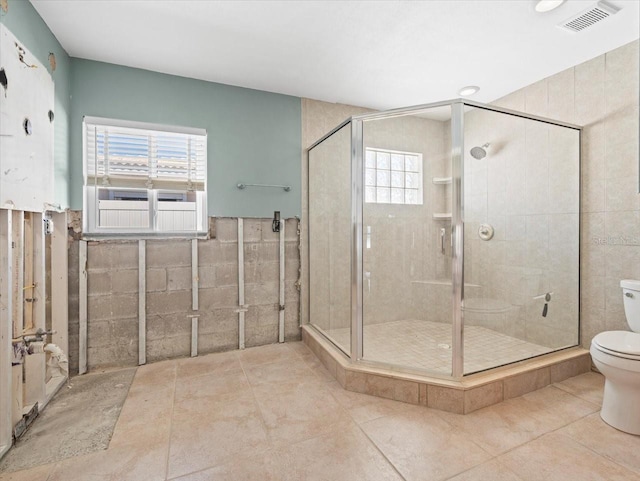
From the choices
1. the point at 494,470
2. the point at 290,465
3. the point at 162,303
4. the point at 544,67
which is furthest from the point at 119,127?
the point at 544,67

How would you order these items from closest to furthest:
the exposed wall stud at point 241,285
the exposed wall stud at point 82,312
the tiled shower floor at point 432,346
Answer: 1. the tiled shower floor at point 432,346
2. the exposed wall stud at point 82,312
3. the exposed wall stud at point 241,285

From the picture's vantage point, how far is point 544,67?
97.9 inches

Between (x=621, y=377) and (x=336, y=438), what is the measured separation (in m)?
1.62

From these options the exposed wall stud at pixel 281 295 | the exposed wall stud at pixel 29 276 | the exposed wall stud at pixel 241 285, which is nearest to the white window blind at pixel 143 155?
the exposed wall stud at pixel 241 285

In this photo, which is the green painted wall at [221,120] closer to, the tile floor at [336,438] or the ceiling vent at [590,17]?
the tile floor at [336,438]

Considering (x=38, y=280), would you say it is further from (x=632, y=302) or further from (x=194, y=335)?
(x=632, y=302)

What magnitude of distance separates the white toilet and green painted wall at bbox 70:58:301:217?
2.47m

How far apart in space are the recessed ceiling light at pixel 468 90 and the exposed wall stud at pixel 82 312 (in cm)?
362

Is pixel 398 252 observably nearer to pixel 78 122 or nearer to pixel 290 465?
pixel 290 465

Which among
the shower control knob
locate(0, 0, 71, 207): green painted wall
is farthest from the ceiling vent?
locate(0, 0, 71, 207): green painted wall

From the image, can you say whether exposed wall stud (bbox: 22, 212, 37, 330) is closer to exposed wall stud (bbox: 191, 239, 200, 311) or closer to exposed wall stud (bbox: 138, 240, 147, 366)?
exposed wall stud (bbox: 138, 240, 147, 366)

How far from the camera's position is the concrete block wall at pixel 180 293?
7.97 ft

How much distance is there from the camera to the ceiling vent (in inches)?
71.2

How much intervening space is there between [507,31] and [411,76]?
771mm
